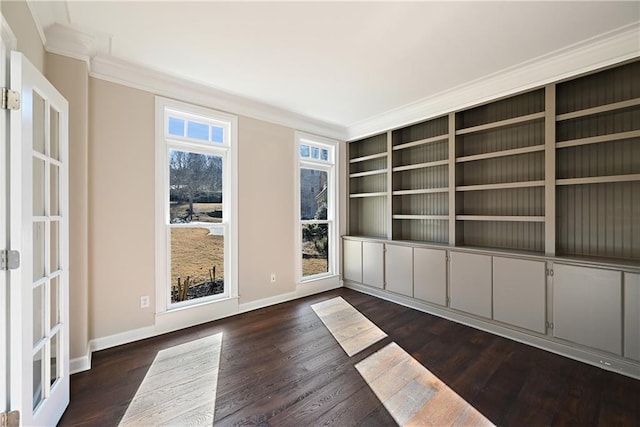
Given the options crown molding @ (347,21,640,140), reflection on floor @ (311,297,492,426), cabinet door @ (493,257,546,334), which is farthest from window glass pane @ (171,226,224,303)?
cabinet door @ (493,257,546,334)

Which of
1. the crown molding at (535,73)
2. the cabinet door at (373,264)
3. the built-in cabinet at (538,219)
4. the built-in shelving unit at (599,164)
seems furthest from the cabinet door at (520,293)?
the crown molding at (535,73)

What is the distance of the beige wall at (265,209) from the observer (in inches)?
143

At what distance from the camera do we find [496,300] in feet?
9.89

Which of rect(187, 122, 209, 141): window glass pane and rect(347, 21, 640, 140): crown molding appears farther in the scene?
rect(187, 122, 209, 141): window glass pane

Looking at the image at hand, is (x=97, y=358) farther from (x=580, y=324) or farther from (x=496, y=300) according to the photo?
(x=580, y=324)

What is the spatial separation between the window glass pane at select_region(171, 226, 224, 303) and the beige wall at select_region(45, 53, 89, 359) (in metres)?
0.87

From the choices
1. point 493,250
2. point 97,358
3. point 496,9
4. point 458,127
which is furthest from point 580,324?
point 97,358

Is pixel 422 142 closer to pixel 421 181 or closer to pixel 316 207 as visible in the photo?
pixel 421 181

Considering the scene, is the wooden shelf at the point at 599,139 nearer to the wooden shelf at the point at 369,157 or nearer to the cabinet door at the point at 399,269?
the cabinet door at the point at 399,269

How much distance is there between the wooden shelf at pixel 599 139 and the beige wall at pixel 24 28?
419 centimetres

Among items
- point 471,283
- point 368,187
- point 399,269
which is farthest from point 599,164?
point 368,187

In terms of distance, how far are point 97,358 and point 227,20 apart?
3039mm

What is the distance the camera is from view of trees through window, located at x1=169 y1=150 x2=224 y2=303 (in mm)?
3160

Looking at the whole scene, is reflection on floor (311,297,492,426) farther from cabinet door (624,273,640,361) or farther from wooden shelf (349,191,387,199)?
wooden shelf (349,191,387,199)
